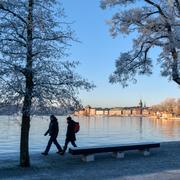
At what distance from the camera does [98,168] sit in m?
15.3

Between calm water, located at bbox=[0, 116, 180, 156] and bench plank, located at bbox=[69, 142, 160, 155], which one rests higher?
bench plank, located at bbox=[69, 142, 160, 155]

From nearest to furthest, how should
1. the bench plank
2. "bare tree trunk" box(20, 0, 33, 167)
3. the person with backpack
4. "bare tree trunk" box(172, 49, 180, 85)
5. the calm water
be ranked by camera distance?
"bare tree trunk" box(20, 0, 33, 167) < the bench plank < the person with backpack < "bare tree trunk" box(172, 49, 180, 85) < the calm water

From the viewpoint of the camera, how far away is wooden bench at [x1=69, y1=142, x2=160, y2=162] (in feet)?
55.2

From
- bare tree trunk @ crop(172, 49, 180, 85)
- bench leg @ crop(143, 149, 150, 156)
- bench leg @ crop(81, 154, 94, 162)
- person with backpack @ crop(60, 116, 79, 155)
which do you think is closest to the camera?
bench leg @ crop(81, 154, 94, 162)

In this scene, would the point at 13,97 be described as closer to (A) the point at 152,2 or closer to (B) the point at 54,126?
(B) the point at 54,126

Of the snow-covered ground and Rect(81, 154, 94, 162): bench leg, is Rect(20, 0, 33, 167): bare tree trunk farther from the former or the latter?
Rect(81, 154, 94, 162): bench leg

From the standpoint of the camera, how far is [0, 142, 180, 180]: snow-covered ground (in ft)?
44.8

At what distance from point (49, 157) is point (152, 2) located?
Result: 12.9m

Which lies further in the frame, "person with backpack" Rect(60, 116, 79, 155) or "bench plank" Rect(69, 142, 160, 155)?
"person with backpack" Rect(60, 116, 79, 155)

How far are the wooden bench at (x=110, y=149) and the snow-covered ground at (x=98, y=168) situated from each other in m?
0.29

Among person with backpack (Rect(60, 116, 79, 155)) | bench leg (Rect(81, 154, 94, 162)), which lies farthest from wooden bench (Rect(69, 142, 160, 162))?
person with backpack (Rect(60, 116, 79, 155))

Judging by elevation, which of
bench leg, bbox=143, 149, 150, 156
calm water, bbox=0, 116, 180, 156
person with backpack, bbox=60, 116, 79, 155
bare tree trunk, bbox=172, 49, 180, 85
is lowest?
calm water, bbox=0, 116, 180, 156

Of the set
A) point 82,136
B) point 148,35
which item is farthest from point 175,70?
point 82,136

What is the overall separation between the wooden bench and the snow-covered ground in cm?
29
